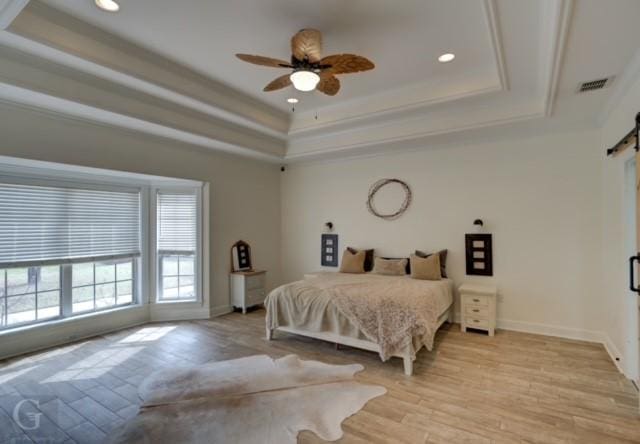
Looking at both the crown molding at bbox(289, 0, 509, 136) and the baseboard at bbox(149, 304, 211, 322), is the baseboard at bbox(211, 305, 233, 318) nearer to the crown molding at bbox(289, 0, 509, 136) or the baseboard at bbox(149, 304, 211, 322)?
the baseboard at bbox(149, 304, 211, 322)

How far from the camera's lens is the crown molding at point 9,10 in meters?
2.07

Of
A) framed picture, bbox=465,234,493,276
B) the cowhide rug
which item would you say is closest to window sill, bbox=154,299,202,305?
the cowhide rug

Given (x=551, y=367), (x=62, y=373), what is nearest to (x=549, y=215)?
(x=551, y=367)

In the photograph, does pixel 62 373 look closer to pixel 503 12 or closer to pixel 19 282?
pixel 19 282

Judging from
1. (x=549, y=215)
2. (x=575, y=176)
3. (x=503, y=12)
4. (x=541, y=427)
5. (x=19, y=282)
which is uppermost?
(x=503, y=12)

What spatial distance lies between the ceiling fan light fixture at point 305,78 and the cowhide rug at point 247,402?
2.72 meters

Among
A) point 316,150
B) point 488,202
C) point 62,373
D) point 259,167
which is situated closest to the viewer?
point 62,373

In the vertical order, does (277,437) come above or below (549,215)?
below

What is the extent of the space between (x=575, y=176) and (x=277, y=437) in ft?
15.2

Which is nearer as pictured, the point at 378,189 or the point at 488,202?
the point at 488,202

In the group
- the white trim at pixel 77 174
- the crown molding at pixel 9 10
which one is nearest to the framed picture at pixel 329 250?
the white trim at pixel 77 174

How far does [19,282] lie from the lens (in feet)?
12.7

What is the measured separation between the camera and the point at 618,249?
3.42 m

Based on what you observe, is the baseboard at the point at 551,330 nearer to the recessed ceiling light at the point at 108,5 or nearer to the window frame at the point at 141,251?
the window frame at the point at 141,251
